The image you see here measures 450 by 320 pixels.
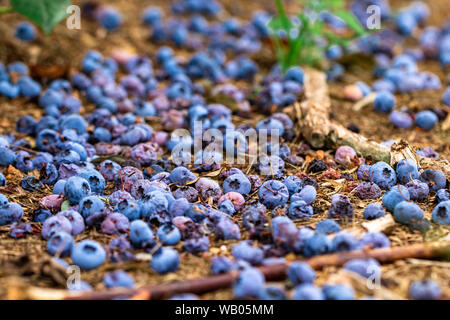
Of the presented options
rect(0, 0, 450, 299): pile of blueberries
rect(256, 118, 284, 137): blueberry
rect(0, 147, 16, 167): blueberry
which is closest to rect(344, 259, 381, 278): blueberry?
rect(0, 0, 450, 299): pile of blueberries

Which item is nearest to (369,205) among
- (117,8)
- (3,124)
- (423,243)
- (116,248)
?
(423,243)

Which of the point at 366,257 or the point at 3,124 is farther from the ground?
the point at 3,124

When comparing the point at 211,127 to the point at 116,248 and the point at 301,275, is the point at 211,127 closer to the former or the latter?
the point at 116,248

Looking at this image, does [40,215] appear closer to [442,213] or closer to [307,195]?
[307,195]

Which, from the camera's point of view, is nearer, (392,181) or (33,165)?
(392,181)

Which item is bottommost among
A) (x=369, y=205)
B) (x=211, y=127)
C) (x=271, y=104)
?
(x=369, y=205)

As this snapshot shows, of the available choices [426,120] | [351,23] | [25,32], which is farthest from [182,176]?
[25,32]

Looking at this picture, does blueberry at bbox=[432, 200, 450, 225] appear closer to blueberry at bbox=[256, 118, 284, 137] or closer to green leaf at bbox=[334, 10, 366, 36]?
blueberry at bbox=[256, 118, 284, 137]
